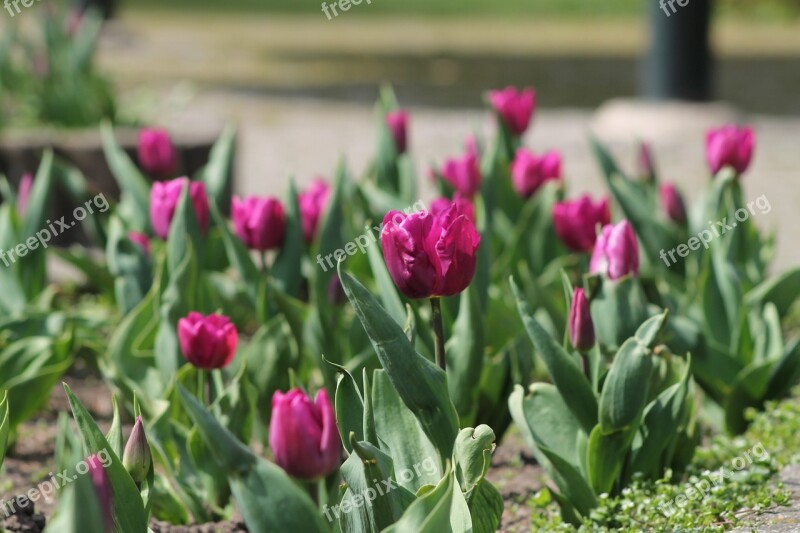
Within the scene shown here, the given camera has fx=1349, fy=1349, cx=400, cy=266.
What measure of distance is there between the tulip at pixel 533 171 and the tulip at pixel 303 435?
1.92 meters

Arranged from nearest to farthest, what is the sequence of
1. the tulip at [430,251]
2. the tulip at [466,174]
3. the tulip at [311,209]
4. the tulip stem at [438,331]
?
the tulip at [430,251] < the tulip stem at [438,331] < the tulip at [311,209] < the tulip at [466,174]

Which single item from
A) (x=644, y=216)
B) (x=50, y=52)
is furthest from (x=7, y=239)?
(x=50, y=52)

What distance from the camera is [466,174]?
385cm

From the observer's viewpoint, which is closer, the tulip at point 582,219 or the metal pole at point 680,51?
the tulip at point 582,219

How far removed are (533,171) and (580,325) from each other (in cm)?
136

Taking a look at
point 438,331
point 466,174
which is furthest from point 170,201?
point 438,331

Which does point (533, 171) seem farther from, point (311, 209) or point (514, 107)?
point (311, 209)

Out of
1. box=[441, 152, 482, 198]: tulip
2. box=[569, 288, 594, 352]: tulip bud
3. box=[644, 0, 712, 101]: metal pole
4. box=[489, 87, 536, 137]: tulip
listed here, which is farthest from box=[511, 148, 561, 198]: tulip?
box=[644, 0, 712, 101]: metal pole

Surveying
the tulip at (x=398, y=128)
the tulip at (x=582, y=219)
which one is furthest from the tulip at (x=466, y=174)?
the tulip at (x=582, y=219)

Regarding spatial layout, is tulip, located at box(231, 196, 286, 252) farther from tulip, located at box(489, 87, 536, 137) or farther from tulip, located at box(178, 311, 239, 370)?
tulip, located at box(489, 87, 536, 137)

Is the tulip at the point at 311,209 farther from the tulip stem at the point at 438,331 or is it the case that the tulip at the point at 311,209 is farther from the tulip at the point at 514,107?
the tulip stem at the point at 438,331

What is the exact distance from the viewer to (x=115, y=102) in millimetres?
6832

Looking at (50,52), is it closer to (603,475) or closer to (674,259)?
Result: (674,259)

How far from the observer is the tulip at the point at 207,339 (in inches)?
103
